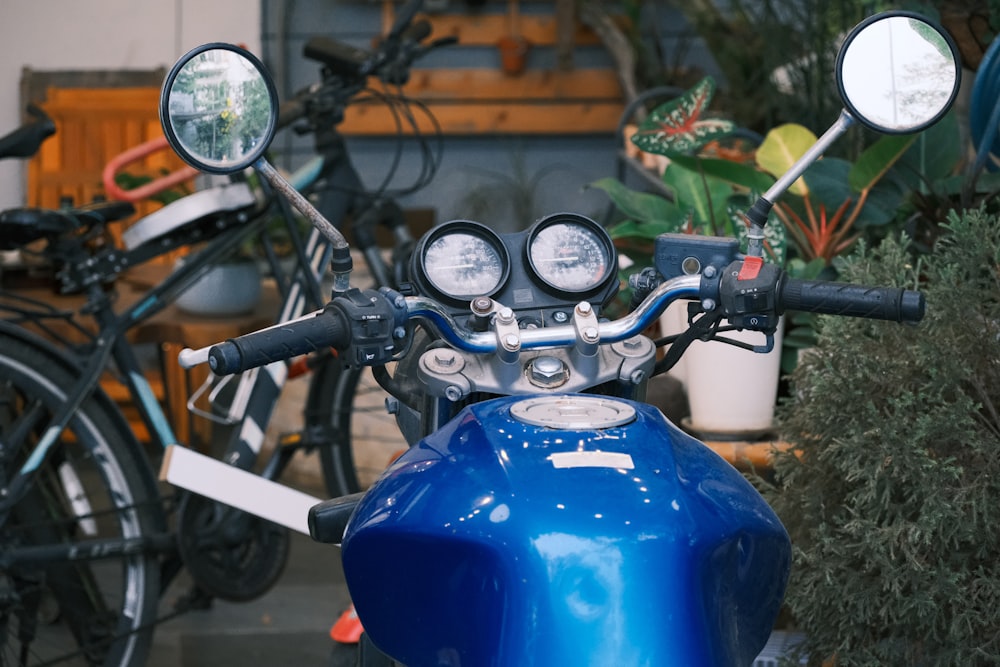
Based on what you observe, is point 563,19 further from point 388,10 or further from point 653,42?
point 388,10

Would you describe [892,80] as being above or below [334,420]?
above

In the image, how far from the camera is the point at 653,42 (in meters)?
4.79

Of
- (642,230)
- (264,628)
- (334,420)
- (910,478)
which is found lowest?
(264,628)

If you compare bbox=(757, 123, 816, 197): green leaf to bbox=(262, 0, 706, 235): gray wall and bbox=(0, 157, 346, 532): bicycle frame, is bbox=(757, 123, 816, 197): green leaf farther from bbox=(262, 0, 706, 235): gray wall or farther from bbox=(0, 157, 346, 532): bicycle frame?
bbox=(262, 0, 706, 235): gray wall

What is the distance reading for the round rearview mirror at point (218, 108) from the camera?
3.67 ft

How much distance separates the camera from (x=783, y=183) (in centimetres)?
112

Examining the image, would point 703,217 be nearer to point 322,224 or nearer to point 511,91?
point 322,224

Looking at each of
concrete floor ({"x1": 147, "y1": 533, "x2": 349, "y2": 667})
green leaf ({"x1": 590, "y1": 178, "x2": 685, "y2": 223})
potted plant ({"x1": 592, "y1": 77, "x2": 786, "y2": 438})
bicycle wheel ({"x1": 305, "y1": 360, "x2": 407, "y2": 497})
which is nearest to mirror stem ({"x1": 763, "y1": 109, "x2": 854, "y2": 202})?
potted plant ({"x1": 592, "y1": 77, "x2": 786, "y2": 438})

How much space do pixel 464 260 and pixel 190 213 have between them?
1264 millimetres

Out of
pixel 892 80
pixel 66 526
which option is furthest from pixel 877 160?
pixel 66 526

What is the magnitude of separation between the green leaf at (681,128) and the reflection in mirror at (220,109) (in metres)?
1.08

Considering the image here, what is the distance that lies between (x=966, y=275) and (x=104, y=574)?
2.16 m

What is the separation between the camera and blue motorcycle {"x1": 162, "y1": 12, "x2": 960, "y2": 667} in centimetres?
85

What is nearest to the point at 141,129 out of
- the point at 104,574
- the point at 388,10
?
the point at 388,10
